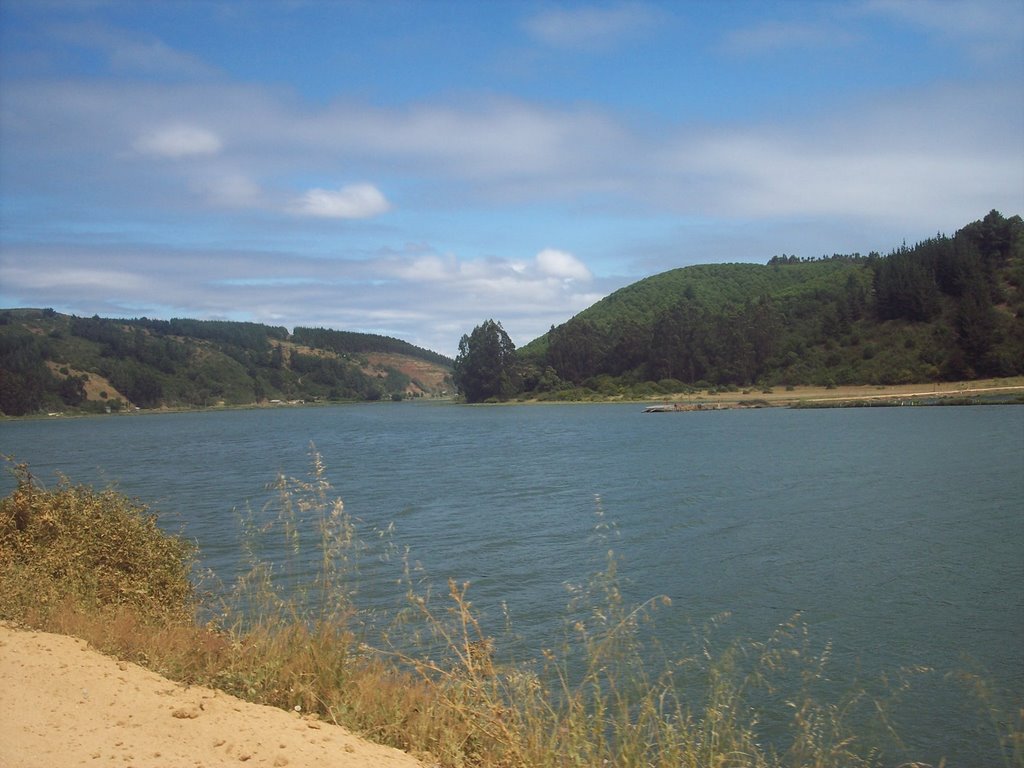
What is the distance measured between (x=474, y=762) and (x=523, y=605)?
26.7ft

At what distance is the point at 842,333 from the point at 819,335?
13.6 feet

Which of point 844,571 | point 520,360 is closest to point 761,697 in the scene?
point 844,571

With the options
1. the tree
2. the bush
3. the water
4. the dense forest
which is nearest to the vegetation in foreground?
the bush

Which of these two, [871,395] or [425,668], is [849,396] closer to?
[871,395]

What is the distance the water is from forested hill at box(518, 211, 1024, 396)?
4855cm

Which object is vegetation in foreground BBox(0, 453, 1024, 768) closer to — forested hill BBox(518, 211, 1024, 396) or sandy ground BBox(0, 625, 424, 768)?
sandy ground BBox(0, 625, 424, 768)

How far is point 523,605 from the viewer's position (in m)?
14.2

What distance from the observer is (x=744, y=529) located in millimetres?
21047

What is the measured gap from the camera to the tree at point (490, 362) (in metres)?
157

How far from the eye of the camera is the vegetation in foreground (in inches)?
255

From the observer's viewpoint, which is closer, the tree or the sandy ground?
the sandy ground

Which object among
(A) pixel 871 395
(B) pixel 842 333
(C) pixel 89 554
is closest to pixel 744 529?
(C) pixel 89 554

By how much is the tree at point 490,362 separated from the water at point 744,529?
10730 centimetres

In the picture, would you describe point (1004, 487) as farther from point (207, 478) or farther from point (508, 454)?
point (207, 478)
